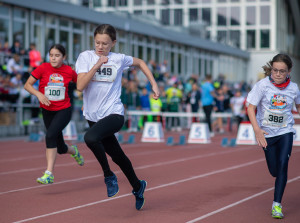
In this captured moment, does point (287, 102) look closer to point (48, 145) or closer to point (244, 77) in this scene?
point (48, 145)

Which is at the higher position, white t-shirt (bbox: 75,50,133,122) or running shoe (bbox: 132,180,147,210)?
white t-shirt (bbox: 75,50,133,122)

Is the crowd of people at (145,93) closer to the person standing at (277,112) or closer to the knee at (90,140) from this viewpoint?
the knee at (90,140)

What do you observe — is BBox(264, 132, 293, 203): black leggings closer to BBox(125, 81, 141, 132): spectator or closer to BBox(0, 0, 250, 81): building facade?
BBox(0, 0, 250, 81): building facade

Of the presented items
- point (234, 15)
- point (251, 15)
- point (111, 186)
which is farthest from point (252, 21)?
point (111, 186)

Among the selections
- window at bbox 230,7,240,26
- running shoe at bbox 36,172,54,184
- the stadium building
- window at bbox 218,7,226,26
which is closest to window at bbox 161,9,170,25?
the stadium building

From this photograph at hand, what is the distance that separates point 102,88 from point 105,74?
15 centimetres

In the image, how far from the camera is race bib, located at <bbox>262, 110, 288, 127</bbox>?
280 inches

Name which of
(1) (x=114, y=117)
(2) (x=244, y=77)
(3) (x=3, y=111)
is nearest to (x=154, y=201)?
(1) (x=114, y=117)

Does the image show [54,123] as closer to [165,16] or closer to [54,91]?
[54,91]

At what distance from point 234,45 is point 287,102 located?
49396 millimetres

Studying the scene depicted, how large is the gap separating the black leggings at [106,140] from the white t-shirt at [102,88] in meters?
0.10

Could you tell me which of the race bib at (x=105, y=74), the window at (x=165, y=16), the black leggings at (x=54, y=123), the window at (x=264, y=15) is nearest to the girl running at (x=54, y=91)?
the black leggings at (x=54, y=123)

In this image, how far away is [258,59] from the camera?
6103 centimetres

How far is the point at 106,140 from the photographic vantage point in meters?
6.95
